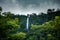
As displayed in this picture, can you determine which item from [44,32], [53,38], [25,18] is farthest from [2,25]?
[25,18]

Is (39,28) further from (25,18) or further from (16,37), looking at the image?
(25,18)

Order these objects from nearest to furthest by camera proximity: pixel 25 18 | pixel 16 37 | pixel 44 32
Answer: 1. pixel 16 37
2. pixel 44 32
3. pixel 25 18

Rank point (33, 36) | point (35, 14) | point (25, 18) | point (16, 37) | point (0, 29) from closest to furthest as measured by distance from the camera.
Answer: point (0, 29) → point (16, 37) → point (33, 36) → point (35, 14) → point (25, 18)

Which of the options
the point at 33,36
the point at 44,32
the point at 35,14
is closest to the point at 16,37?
the point at 44,32

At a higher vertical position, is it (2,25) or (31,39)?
(2,25)

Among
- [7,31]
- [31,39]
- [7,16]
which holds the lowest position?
[31,39]

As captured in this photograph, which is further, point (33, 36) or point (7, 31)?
point (33, 36)

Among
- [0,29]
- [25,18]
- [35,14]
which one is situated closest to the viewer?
[0,29]

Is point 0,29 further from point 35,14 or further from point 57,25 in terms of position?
point 35,14

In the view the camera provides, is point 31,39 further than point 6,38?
Yes
